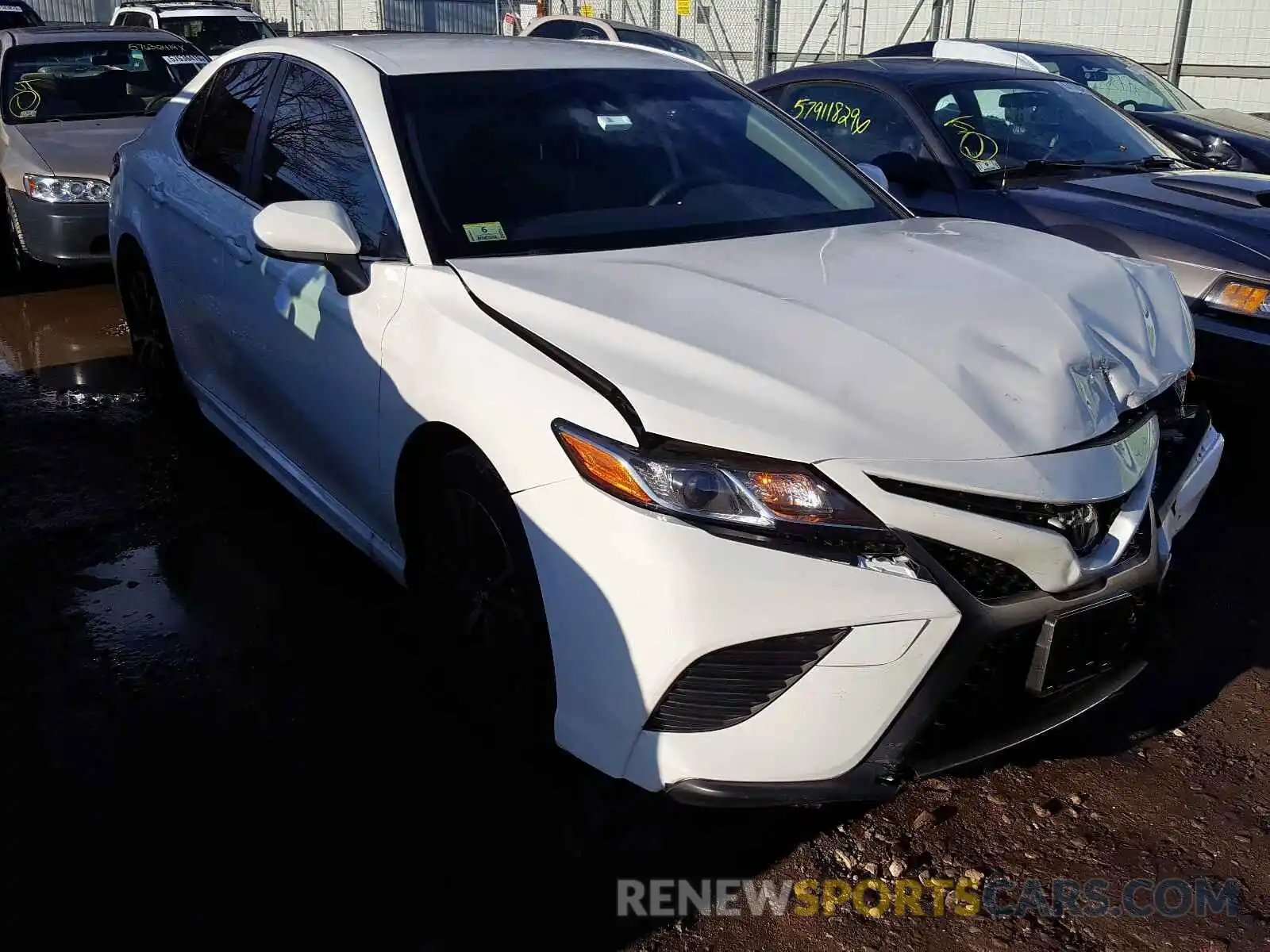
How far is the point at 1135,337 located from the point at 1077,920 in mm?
1358

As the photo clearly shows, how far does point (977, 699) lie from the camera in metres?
2.34

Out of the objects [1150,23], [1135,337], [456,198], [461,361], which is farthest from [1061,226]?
[1150,23]

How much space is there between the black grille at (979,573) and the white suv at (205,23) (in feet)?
46.2

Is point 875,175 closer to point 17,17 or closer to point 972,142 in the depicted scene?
point 972,142

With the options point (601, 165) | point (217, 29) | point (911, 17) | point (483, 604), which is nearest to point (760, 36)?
point (911, 17)

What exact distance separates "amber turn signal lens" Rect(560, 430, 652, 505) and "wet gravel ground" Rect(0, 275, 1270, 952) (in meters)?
0.88

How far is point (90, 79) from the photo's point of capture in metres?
8.35

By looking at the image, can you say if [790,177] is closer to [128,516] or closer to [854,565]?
[854,565]

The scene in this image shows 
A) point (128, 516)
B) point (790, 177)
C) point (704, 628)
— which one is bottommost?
point (128, 516)

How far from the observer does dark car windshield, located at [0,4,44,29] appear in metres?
16.8

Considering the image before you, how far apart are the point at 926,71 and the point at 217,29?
11430mm

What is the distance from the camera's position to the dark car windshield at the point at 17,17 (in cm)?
1675

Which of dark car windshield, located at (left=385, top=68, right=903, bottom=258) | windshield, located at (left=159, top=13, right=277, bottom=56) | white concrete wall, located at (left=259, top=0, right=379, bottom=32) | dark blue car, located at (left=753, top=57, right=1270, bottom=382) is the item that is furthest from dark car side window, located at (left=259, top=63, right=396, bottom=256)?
white concrete wall, located at (left=259, top=0, right=379, bottom=32)

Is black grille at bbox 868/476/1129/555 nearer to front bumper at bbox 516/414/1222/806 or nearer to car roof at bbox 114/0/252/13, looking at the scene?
front bumper at bbox 516/414/1222/806
